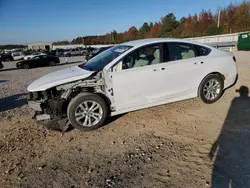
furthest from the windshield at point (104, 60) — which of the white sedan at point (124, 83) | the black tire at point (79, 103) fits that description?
the black tire at point (79, 103)

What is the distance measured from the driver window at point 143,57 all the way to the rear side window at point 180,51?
275mm

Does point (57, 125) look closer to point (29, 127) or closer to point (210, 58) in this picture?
point (29, 127)

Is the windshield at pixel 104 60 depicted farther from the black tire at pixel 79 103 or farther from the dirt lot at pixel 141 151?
the dirt lot at pixel 141 151

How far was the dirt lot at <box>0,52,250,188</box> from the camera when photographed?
2742 millimetres

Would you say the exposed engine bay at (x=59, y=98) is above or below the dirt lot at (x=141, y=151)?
above

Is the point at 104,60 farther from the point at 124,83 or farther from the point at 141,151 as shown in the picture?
the point at 141,151

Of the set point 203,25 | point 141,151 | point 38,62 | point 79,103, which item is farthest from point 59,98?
point 203,25

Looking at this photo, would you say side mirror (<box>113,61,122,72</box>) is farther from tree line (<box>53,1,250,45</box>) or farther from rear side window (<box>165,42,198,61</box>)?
tree line (<box>53,1,250,45</box>)

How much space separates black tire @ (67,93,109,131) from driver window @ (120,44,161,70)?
83 centimetres

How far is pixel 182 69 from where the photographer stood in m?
4.80

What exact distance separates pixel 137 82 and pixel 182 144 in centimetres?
153

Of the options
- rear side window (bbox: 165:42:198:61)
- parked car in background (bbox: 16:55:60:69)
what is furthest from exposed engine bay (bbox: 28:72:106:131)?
parked car in background (bbox: 16:55:60:69)

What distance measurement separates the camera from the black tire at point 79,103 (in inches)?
161

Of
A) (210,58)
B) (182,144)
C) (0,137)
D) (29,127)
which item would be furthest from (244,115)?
Answer: (0,137)
